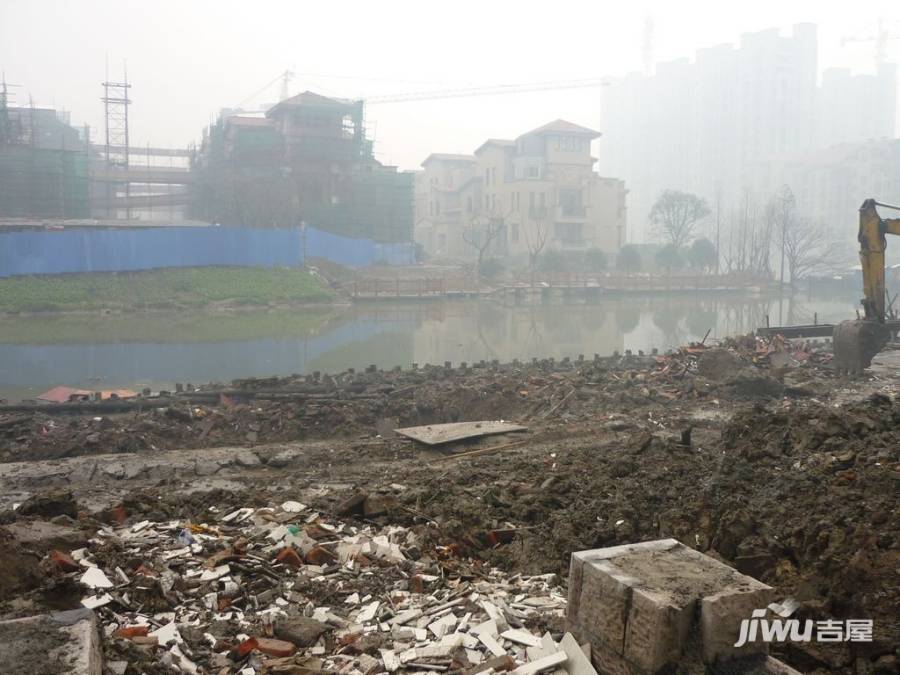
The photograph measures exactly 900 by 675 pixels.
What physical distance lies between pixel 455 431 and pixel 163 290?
29.1m

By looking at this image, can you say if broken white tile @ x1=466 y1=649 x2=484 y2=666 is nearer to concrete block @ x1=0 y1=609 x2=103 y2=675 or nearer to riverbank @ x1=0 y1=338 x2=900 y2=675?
riverbank @ x1=0 y1=338 x2=900 y2=675

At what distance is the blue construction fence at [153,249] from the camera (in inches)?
1357

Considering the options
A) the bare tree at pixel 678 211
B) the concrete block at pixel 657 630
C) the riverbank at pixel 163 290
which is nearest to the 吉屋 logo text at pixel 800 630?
the concrete block at pixel 657 630

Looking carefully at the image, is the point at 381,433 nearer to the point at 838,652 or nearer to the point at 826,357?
the point at 838,652

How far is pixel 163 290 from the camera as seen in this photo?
36.0m

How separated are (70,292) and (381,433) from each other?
2732cm

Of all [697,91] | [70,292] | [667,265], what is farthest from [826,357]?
[697,91]

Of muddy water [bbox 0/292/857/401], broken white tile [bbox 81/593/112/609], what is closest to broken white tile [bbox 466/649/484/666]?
broken white tile [bbox 81/593/112/609]

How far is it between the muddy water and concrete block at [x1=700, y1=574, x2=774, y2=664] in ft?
50.5

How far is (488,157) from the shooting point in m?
69.8

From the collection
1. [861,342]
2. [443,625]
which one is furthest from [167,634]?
[861,342]

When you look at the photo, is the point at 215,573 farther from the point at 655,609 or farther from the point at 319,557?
the point at 655,609

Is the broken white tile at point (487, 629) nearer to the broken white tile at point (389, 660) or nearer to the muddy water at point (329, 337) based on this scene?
the broken white tile at point (389, 660)

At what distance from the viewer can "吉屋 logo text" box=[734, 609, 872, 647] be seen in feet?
12.4
